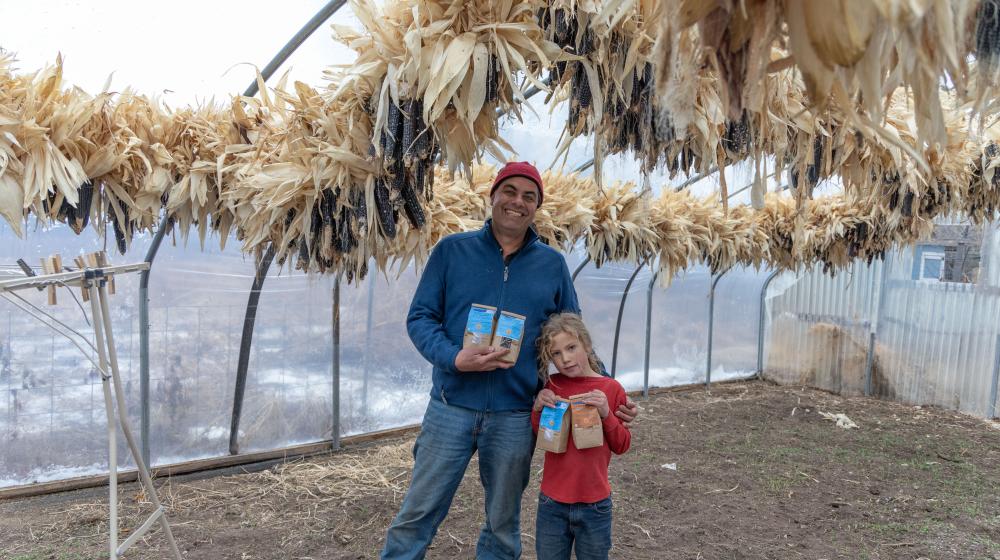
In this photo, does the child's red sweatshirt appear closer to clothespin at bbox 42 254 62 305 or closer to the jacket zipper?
the jacket zipper

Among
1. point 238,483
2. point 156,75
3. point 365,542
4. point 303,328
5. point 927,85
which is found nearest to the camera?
point 927,85

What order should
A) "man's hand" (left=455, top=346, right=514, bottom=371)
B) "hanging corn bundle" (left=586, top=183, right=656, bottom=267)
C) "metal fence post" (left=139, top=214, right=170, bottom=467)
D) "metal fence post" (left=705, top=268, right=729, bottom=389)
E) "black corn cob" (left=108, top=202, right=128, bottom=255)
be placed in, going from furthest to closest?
"metal fence post" (left=705, top=268, right=729, bottom=389), "hanging corn bundle" (left=586, top=183, right=656, bottom=267), "metal fence post" (left=139, top=214, right=170, bottom=467), "black corn cob" (left=108, top=202, right=128, bottom=255), "man's hand" (left=455, top=346, right=514, bottom=371)

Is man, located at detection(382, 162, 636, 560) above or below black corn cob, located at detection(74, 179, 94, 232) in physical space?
below

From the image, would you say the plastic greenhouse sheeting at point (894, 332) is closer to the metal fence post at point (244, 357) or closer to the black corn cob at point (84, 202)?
the metal fence post at point (244, 357)

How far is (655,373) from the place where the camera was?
290 inches

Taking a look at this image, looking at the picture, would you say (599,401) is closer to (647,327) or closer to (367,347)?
(367,347)

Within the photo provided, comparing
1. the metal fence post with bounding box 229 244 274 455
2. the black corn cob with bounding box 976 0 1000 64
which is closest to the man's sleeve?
the black corn cob with bounding box 976 0 1000 64

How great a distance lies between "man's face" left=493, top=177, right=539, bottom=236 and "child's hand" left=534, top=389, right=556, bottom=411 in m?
0.53

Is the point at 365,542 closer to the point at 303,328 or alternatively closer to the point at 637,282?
the point at 303,328

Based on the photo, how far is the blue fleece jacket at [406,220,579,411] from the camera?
1.87 meters

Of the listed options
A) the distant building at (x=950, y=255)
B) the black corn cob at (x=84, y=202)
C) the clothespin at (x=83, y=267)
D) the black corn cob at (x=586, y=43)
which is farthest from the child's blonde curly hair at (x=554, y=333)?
the distant building at (x=950, y=255)

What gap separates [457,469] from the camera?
1875 millimetres

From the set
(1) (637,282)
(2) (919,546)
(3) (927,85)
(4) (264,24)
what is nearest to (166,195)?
(4) (264,24)

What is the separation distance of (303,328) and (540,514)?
315cm
